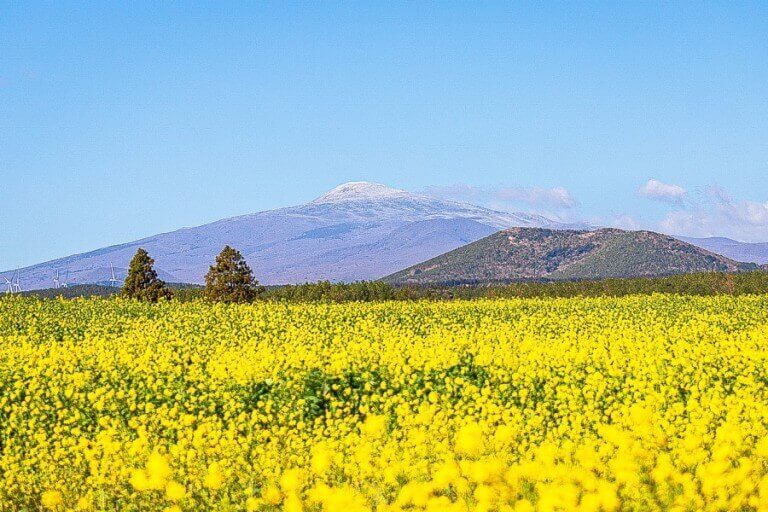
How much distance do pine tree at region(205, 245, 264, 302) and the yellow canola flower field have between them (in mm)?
15050

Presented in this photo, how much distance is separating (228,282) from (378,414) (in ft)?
98.6

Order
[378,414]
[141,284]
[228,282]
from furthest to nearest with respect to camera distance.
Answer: [141,284] → [228,282] → [378,414]

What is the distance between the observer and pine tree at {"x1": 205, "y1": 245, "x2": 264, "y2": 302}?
44812 mm

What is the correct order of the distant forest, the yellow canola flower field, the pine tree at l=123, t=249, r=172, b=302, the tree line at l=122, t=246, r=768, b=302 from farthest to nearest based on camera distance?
1. the distant forest
2. the pine tree at l=123, t=249, r=172, b=302
3. the tree line at l=122, t=246, r=768, b=302
4. the yellow canola flower field

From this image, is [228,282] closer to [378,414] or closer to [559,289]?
[378,414]

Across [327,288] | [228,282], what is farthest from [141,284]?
[327,288]

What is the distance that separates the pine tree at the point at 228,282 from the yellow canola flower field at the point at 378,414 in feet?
49.4

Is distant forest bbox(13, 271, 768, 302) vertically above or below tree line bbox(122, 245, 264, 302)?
below

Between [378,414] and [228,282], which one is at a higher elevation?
[228,282]

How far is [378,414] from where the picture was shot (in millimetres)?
15945

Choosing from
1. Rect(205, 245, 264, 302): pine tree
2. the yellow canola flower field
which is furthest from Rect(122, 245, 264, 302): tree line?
the yellow canola flower field

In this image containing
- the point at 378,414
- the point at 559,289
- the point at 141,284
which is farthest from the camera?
the point at 559,289

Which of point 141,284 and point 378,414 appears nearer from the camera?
point 378,414

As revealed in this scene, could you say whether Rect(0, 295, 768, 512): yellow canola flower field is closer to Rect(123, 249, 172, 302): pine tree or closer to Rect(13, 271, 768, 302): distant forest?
Rect(123, 249, 172, 302): pine tree
